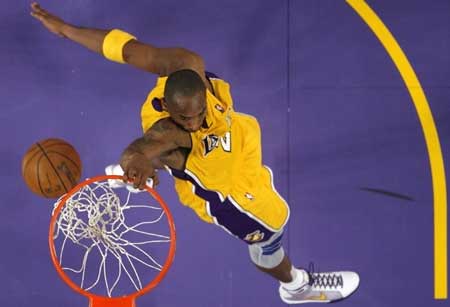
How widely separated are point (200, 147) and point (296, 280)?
1402mm

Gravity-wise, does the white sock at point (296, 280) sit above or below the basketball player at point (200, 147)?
below

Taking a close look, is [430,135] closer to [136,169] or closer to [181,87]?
[181,87]

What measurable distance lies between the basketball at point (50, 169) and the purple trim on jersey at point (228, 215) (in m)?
0.62

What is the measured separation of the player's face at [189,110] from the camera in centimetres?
322

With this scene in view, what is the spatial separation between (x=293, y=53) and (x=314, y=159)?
777 mm

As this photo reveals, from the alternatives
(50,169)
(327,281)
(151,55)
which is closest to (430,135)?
(327,281)

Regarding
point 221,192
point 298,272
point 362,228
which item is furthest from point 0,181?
point 362,228

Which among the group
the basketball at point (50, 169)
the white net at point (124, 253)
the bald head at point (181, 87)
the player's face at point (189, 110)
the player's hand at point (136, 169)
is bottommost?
the white net at point (124, 253)

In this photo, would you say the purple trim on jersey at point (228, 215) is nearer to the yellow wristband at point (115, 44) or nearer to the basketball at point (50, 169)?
the basketball at point (50, 169)

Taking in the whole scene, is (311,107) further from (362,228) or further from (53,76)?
(53,76)

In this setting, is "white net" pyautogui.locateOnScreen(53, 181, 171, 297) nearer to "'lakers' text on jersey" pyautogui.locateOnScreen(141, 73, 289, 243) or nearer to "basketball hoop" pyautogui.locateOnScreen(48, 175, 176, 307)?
"basketball hoop" pyautogui.locateOnScreen(48, 175, 176, 307)

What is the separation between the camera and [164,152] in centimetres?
359

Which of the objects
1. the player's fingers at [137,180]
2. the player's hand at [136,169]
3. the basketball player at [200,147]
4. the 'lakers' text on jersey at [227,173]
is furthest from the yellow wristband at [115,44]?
the player's fingers at [137,180]

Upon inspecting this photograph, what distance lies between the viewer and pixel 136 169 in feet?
10.5
